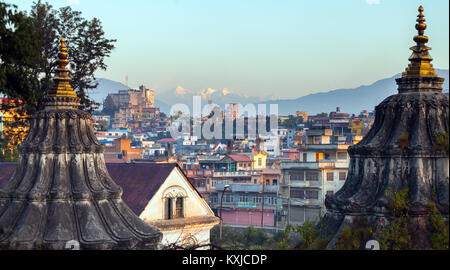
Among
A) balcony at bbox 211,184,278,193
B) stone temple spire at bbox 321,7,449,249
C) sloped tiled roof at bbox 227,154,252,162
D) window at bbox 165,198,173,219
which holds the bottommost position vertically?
balcony at bbox 211,184,278,193

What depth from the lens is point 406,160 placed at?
17.6 m

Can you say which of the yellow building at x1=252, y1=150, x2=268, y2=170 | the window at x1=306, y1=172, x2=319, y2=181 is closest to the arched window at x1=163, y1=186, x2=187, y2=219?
the window at x1=306, y1=172, x2=319, y2=181

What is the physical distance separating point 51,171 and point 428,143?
32.9 ft

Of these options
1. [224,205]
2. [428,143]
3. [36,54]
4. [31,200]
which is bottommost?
[224,205]

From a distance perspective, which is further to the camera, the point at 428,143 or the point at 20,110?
the point at 20,110

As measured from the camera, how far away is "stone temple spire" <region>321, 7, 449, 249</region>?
17.2m

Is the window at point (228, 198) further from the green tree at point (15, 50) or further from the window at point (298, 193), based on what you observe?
the green tree at point (15, 50)

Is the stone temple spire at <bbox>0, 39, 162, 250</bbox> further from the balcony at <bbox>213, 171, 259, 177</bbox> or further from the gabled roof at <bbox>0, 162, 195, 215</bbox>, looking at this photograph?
the balcony at <bbox>213, 171, 259, 177</bbox>

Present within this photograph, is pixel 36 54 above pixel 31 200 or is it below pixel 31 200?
above

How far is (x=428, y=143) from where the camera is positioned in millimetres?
17453

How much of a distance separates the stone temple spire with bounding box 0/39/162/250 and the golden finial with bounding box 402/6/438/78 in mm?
8528

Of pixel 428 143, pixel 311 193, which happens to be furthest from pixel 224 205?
pixel 428 143

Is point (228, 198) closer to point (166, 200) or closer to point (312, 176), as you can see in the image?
point (312, 176)
